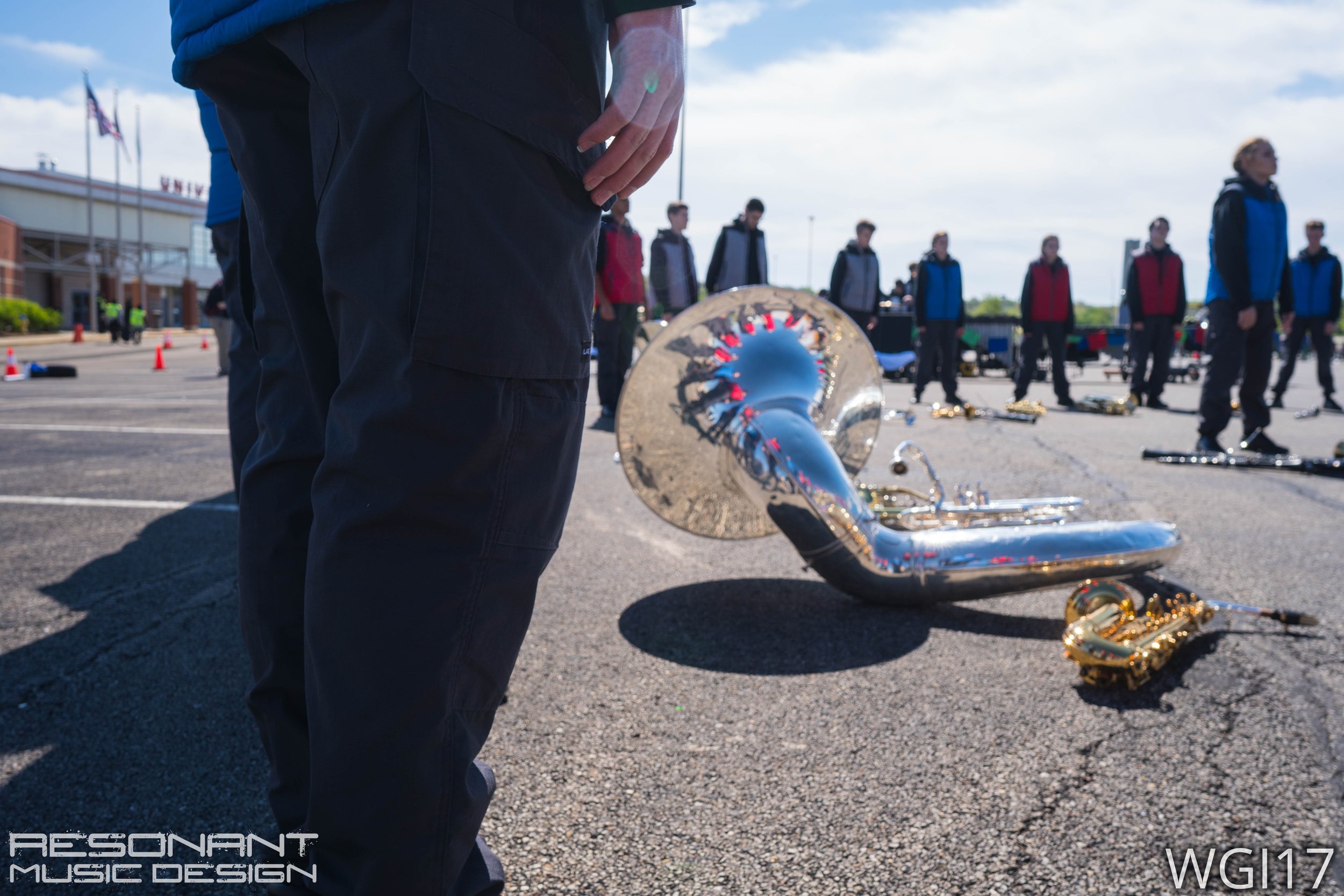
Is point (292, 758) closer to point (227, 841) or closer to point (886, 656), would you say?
point (227, 841)

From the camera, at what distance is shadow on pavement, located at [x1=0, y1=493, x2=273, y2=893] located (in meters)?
1.38

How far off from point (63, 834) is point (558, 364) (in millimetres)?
1073

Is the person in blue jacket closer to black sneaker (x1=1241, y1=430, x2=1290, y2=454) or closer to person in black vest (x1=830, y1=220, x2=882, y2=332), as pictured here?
black sneaker (x1=1241, y1=430, x2=1290, y2=454)

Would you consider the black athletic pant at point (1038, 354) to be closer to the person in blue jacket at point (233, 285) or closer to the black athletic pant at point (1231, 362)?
the black athletic pant at point (1231, 362)

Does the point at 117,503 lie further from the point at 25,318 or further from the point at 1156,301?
the point at 25,318

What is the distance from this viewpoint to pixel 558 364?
3.01ft

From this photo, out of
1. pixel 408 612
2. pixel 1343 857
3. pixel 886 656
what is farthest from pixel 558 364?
pixel 886 656

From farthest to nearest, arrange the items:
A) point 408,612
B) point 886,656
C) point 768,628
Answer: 1. point 768,628
2. point 886,656
3. point 408,612

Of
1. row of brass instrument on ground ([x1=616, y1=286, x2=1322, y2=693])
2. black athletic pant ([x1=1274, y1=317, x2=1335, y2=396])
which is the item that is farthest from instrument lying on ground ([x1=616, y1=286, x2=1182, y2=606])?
black athletic pant ([x1=1274, y1=317, x2=1335, y2=396])

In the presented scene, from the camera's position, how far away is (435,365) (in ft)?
2.77

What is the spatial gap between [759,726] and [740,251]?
7478mm

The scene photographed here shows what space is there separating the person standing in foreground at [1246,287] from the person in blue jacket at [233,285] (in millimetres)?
5555

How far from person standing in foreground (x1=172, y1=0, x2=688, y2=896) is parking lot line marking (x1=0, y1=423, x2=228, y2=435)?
18.1 feet

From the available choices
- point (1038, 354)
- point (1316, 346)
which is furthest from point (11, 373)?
point (1316, 346)
